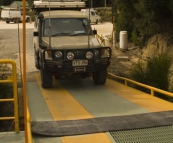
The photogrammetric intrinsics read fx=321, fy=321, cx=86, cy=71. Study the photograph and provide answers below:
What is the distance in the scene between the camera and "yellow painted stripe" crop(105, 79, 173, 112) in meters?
6.58

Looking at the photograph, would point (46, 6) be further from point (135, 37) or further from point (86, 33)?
point (135, 37)

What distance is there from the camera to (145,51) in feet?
51.9

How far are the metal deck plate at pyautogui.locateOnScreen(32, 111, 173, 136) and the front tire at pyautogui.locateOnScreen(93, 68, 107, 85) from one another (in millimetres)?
2867

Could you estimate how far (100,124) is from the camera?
5.48m

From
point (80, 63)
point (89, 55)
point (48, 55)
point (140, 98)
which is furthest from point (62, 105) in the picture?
point (140, 98)

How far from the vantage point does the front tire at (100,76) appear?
8703mm

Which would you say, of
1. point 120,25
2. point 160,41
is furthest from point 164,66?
point 120,25

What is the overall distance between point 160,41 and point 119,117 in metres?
9.49

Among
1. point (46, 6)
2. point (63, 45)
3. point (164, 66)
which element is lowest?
point (164, 66)

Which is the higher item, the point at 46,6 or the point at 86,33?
the point at 46,6

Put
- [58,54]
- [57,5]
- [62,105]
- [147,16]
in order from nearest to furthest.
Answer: [62,105], [58,54], [57,5], [147,16]

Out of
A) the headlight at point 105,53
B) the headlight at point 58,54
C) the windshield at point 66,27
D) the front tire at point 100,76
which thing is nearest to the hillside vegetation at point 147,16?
the windshield at point 66,27

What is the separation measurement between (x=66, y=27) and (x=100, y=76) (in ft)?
5.67

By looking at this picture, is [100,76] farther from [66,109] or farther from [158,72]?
[66,109]
